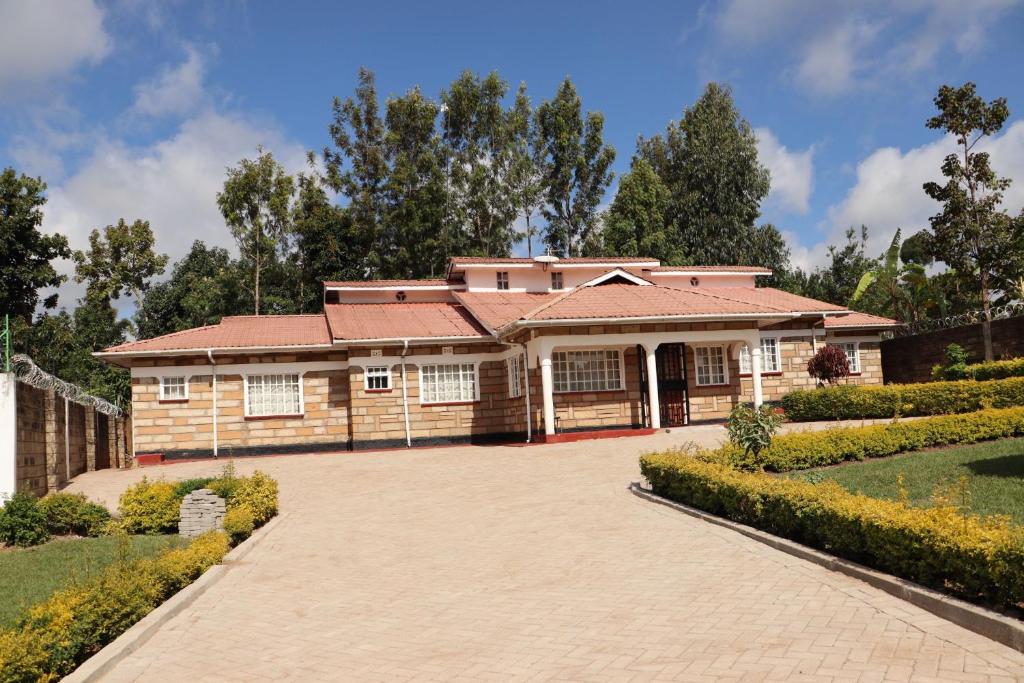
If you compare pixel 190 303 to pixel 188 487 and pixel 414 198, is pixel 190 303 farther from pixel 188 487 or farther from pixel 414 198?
pixel 188 487

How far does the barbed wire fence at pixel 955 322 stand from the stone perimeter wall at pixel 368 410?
375 inches

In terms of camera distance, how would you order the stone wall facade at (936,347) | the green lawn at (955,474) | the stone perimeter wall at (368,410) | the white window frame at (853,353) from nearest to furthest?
the green lawn at (955,474)
the stone perimeter wall at (368,410)
the stone wall facade at (936,347)
the white window frame at (853,353)

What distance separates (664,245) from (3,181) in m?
28.6

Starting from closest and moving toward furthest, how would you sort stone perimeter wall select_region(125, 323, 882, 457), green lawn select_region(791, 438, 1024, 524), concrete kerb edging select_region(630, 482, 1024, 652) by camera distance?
concrete kerb edging select_region(630, 482, 1024, 652)
green lawn select_region(791, 438, 1024, 524)
stone perimeter wall select_region(125, 323, 882, 457)

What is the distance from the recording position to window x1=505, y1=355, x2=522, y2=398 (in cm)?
2466

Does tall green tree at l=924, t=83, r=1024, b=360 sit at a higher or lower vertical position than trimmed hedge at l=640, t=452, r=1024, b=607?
higher

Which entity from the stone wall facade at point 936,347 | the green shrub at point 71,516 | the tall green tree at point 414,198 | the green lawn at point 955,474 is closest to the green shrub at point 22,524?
the green shrub at point 71,516

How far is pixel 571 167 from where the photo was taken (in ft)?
144

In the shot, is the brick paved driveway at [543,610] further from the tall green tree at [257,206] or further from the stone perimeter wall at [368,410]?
the tall green tree at [257,206]

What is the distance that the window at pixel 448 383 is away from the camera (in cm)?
2538

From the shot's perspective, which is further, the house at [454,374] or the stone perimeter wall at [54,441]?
the house at [454,374]

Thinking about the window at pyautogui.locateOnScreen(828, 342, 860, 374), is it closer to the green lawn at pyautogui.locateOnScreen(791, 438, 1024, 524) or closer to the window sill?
the green lawn at pyautogui.locateOnScreen(791, 438, 1024, 524)

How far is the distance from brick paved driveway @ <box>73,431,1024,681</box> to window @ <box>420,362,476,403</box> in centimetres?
1156

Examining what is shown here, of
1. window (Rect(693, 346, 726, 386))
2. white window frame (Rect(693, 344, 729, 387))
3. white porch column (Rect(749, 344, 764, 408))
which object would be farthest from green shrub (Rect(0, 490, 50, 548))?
window (Rect(693, 346, 726, 386))
